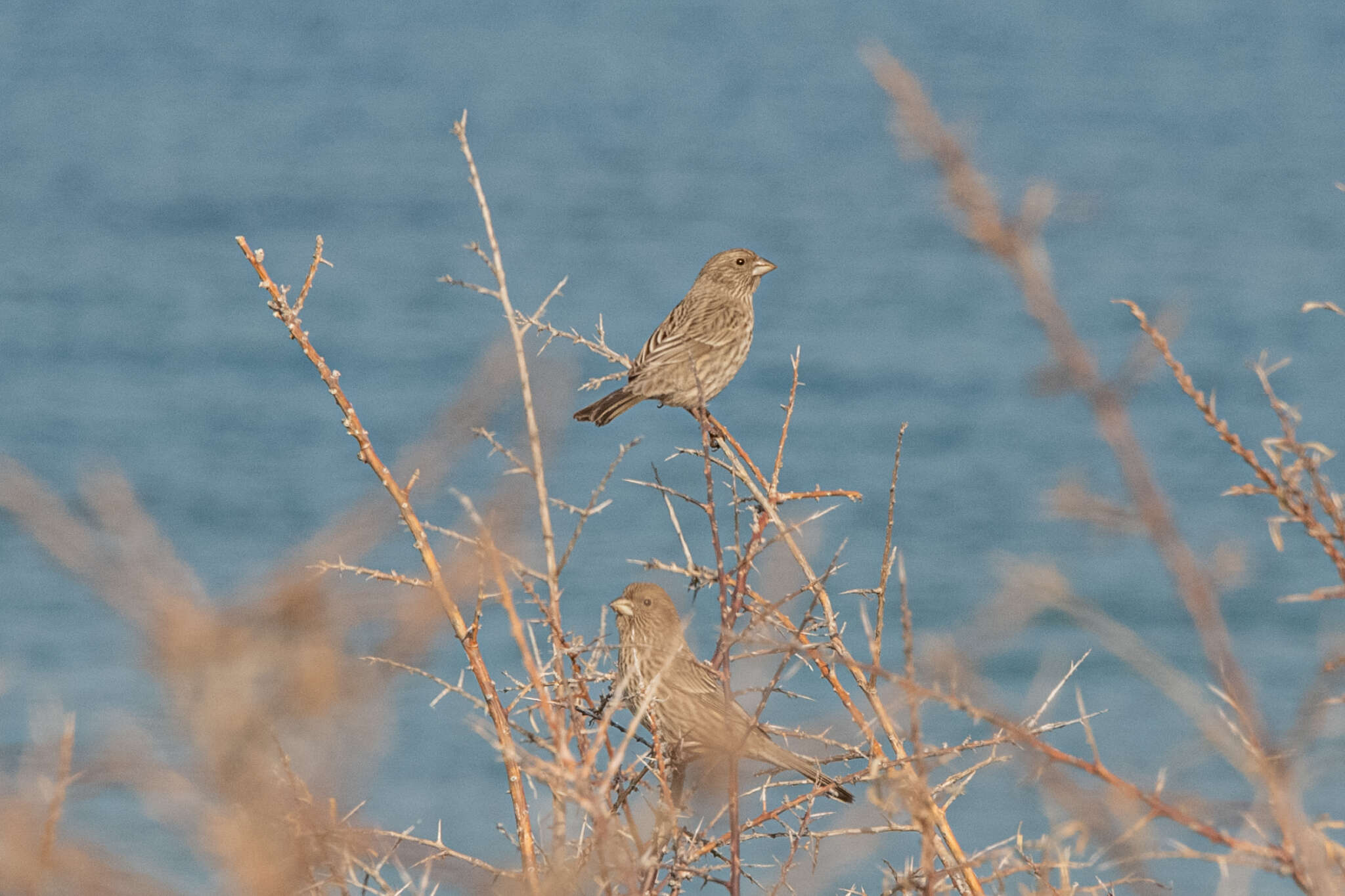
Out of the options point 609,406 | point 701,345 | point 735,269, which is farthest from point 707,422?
point 735,269

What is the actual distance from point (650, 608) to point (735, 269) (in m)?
2.82

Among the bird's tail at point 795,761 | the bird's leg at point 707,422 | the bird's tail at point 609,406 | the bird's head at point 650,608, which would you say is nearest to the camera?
the bird's tail at point 795,761

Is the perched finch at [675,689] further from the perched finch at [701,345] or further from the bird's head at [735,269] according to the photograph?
the bird's head at [735,269]

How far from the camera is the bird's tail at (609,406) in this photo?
6727 mm

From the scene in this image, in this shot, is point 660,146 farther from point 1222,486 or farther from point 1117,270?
point 1222,486

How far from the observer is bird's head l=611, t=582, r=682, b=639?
537cm

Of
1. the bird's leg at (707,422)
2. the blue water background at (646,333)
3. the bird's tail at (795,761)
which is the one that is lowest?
the blue water background at (646,333)

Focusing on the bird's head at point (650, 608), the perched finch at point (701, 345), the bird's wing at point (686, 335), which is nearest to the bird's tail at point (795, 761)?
the bird's head at point (650, 608)

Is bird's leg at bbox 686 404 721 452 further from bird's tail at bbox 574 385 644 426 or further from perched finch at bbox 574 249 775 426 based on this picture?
bird's tail at bbox 574 385 644 426

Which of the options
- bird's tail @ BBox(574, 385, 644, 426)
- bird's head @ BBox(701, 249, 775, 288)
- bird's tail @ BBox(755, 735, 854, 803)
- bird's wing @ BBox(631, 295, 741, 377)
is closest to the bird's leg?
bird's tail @ BBox(755, 735, 854, 803)

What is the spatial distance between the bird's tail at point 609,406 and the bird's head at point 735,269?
1.19 m

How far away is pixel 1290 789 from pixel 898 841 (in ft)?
38.9

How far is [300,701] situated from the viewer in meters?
1.81

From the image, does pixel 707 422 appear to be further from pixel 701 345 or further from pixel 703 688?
pixel 701 345
